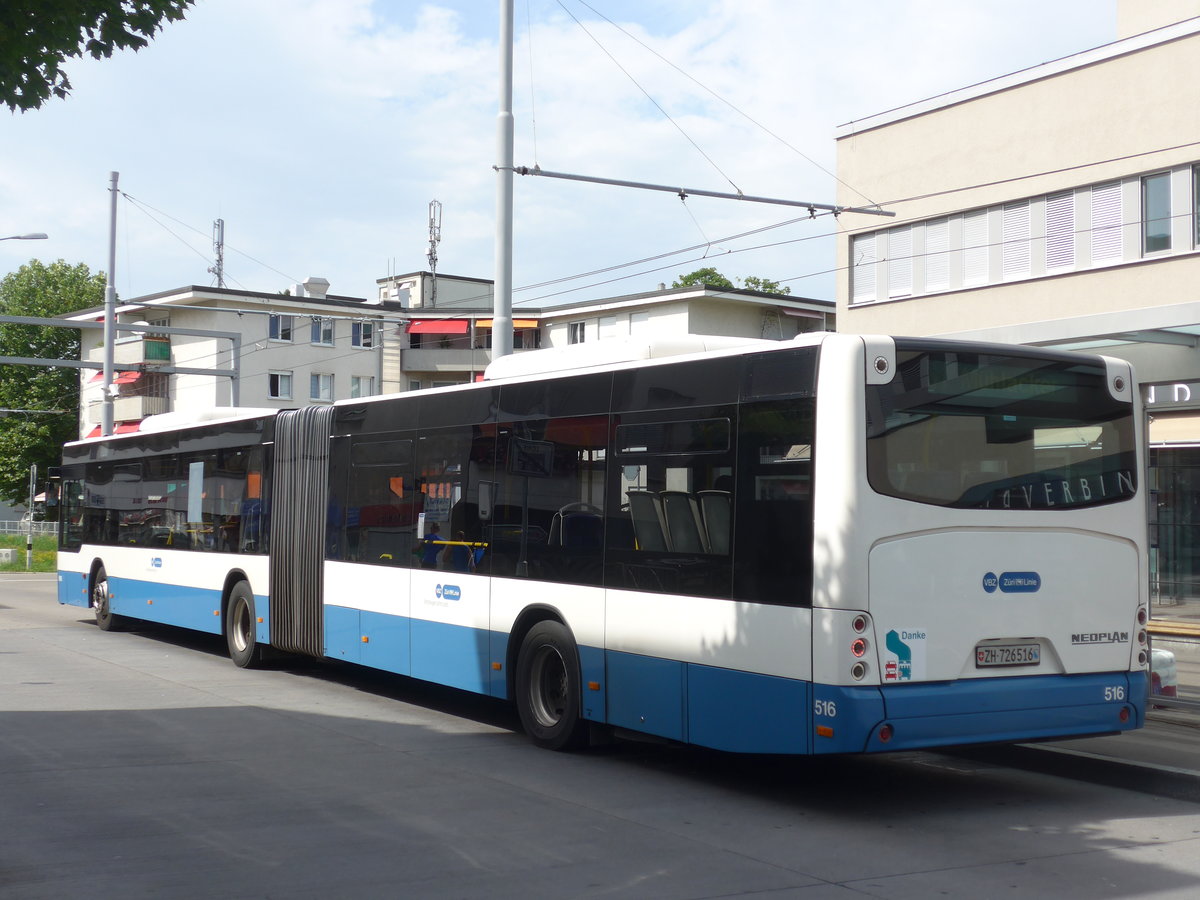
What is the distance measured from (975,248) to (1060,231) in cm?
183

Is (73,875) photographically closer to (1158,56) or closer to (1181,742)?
(1181,742)

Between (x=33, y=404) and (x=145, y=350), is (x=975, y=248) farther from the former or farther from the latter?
(x=33, y=404)

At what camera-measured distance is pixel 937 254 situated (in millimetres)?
25375

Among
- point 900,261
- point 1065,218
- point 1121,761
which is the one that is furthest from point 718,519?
point 900,261

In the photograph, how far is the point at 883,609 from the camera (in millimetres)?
7973

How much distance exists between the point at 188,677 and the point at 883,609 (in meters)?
9.78

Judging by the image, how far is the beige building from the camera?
20219mm

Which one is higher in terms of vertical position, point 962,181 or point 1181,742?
point 962,181

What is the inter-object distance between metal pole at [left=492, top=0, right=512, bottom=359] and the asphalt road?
5.93 meters

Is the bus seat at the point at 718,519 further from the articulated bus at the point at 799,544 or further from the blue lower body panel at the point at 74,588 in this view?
the blue lower body panel at the point at 74,588

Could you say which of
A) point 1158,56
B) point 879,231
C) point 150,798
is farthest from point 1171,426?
point 150,798

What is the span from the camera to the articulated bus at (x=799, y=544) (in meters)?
8.03

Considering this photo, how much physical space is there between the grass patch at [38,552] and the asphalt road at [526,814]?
1268 inches

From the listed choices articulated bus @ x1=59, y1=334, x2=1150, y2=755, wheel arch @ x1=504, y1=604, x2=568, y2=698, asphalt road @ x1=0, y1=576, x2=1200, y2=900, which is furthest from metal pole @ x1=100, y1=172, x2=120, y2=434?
wheel arch @ x1=504, y1=604, x2=568, y2=698
